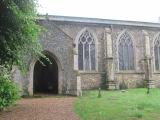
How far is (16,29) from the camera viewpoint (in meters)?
13.3

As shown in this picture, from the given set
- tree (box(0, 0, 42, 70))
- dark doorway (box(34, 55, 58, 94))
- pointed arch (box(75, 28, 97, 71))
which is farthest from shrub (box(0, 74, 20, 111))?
pointed arch (box(75, 28, 97, 71))

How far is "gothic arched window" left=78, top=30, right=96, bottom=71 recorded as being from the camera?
29703 millimetres

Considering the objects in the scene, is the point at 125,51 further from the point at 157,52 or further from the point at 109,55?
the point at 157,52

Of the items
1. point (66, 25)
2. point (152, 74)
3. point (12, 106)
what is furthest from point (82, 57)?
point (12, 106)

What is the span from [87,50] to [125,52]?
3989mm

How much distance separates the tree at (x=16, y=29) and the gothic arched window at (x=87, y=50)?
15.3m

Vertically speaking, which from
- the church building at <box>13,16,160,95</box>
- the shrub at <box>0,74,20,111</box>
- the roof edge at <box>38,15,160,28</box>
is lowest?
the shrub at <box>0,74,20,111</box>

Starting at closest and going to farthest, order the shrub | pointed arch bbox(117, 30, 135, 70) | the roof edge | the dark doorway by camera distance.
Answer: the shrub < the roof edge < the dark doorway < pointed arch bbox(117, 30, 135, 70)

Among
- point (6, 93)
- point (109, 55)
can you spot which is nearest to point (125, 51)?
point (109, 55)

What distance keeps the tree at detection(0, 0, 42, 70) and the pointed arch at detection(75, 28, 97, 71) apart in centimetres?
1522

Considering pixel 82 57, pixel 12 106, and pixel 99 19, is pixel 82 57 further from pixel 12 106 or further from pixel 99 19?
pixel 12 106

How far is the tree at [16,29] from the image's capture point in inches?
498

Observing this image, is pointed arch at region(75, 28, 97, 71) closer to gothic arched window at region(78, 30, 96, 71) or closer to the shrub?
gothic arched window at region(78, 30, 96, 71)

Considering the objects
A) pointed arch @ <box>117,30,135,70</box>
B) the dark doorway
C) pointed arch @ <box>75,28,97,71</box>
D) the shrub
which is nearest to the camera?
the shrub
